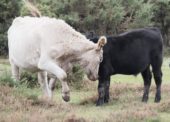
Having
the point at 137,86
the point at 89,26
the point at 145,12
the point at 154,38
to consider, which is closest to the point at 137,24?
the point at 145,12

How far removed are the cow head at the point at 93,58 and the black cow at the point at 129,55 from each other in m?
0.64

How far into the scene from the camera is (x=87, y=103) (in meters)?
11.7

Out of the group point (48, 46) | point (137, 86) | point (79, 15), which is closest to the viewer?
point (48, 46)

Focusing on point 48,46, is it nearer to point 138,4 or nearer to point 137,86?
point 137,86

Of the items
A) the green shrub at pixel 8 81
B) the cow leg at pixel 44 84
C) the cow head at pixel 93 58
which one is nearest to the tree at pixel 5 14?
the cow leg at pixel 44 84

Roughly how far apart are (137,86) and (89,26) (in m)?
Result: 23.3

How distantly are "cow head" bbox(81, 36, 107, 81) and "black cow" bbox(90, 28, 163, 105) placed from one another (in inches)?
25.3

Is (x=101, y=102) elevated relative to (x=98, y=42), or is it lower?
lower

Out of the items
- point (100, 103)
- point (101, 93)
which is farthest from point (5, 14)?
point (100, 103)

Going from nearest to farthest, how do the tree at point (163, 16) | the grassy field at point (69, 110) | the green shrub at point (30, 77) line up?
the grassy field at point (69, 110), the green shrub at point (30, 77), the tree at point (163, 16)

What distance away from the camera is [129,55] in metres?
11.8

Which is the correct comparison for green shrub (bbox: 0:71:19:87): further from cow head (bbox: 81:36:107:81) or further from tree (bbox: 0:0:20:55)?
tree (bbox: 0:0:20:55)

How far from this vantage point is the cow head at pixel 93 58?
34.8 feet

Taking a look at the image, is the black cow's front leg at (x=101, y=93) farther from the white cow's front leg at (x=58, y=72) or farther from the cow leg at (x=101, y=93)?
the white cow's front leg at (x=58, y=72)
